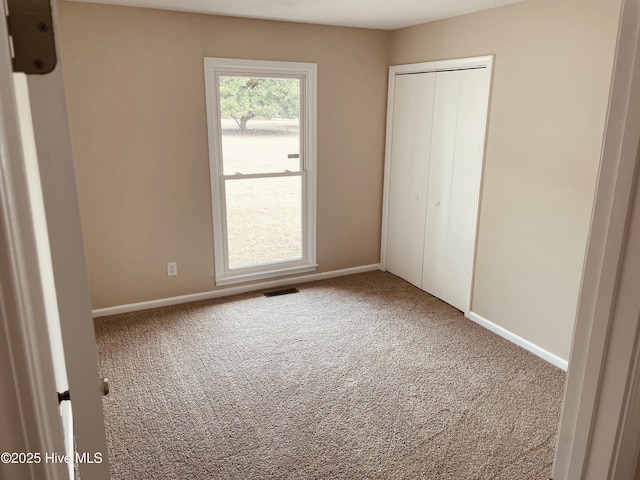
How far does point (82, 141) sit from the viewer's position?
10.9 feet

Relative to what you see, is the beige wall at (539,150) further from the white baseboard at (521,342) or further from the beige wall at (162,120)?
the beige wall at (162,120)

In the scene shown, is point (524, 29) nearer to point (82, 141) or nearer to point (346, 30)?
point (346, 30)

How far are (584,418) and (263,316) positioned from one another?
10.0 ft

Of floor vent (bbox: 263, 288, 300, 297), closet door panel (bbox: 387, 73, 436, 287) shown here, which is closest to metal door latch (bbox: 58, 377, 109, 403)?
floor vent (bbox: 263, 288, 300, 297)

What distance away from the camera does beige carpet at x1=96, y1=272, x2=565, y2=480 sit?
222cm

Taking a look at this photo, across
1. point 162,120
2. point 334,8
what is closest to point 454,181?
point 334,8

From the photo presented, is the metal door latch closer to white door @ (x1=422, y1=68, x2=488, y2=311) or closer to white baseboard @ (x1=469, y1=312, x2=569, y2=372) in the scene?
white baseboard @ (x1=469, y1=312, x2=569, y2=372)

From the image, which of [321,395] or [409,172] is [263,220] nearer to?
[409,172]

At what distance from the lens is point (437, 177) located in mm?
3908

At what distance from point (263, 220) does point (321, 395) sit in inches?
74.8

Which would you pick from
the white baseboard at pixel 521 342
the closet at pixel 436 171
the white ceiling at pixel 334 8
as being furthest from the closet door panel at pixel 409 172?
the white baseboard at pixel 521 342

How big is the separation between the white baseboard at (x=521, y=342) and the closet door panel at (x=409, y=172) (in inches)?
31.2

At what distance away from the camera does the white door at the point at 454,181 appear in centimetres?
347

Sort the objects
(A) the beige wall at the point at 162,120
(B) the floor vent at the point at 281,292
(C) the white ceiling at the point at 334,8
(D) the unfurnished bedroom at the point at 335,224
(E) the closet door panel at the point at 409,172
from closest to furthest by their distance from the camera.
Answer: (D) the unfurnished bedroom at the point at 335,224 → (C) the white ceiling at the point at 334,8 → (A) the beige wall at the point at 162,120 → (E) the closet door panel at the point at 409,172 → (B) the floor vent at the point at 281,292
